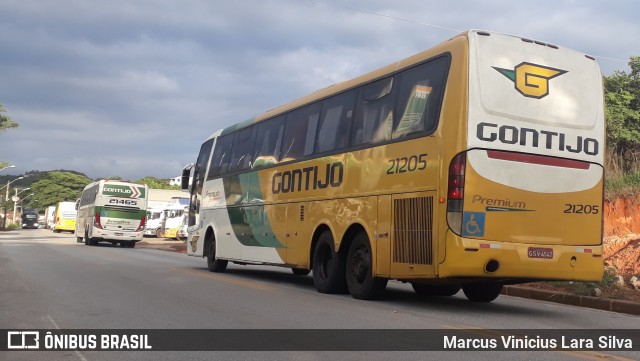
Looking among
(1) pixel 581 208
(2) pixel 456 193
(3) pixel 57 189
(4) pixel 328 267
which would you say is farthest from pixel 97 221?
(3) pixel 57 189

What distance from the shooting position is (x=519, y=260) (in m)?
8.86

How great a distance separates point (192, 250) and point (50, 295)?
7.80 metres

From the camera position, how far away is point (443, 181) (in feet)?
28.8

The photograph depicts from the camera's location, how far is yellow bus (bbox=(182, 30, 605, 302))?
344 inches

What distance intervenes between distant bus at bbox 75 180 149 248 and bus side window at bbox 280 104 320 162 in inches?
921

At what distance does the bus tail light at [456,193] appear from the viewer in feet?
28.3

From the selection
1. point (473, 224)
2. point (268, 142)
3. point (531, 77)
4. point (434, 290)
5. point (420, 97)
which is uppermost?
point (531, 77)

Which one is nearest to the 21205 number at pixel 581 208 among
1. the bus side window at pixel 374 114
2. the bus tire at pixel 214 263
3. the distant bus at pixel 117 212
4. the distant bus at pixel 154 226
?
the bus side window at pixel 374 114

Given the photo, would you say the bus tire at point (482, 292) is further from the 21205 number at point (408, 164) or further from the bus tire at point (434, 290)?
the 21205 number at point (408, 164)

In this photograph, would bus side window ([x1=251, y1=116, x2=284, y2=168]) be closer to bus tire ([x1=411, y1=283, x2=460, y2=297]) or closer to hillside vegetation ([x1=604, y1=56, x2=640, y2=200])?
bus tire ([x1=411, y1=283, x2=460, y2=297])

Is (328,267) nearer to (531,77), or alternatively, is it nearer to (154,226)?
(531,77)

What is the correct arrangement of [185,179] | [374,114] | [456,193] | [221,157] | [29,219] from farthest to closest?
[29,219], [185,179], [221,157], [374,114], [456,193]

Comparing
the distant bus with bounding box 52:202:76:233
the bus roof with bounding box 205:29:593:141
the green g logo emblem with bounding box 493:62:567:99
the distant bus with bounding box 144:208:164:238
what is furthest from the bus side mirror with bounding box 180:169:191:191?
the distant bus with bounding box 52:202:76:233

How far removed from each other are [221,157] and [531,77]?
9.55m
